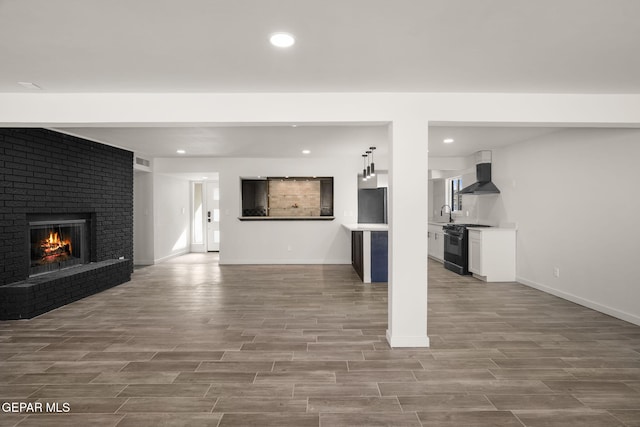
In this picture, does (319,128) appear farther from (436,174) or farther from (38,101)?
(436,174)

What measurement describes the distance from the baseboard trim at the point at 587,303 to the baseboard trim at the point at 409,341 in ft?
8.15

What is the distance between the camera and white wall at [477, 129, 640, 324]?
389 cm

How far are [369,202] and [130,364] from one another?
6.21 metres

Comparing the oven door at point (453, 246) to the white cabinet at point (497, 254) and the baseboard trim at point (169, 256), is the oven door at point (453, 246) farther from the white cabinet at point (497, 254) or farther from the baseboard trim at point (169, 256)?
the baseboard trim at point (169, 256)

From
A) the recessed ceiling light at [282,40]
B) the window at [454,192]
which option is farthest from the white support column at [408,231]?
the window at [454,192]

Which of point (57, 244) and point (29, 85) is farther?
point (57, 244)

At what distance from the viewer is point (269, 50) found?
237 centimetres

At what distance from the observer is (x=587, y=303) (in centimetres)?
438

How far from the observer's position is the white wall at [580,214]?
389cm

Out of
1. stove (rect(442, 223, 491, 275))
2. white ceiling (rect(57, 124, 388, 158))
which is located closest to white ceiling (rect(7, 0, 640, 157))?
white ceiling (rect(57, 124, 388, 158))

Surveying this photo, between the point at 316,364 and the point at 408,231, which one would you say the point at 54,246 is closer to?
the point at 316,364

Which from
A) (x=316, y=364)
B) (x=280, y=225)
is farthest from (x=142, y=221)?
(x=316, y=364)

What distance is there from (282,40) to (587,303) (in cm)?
473

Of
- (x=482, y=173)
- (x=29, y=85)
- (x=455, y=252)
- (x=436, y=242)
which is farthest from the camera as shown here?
(x=436, y=242)
